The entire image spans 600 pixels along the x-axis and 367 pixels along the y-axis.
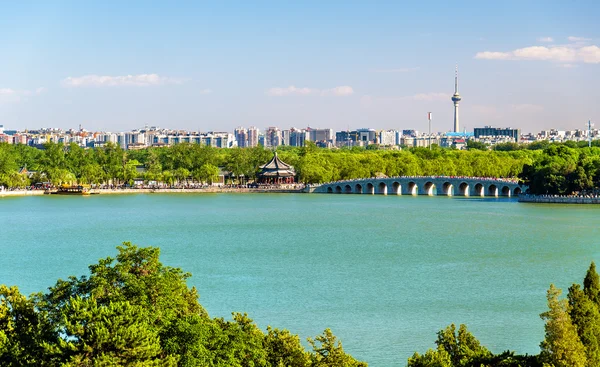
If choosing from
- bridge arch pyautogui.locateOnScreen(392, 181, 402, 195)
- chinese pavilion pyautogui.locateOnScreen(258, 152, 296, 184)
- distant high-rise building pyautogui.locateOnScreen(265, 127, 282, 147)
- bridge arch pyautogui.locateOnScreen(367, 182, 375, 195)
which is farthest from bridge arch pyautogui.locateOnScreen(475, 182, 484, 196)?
distant high-rise building pyautogui.locateOnScreen(265, 127, 282, 147)

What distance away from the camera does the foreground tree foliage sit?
1052 centimetres

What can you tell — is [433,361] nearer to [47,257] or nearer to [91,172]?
[47,257]

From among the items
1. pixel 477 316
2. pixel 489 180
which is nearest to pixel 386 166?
pixel 489 180

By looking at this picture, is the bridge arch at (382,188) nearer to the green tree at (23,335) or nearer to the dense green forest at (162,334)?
the dense green forest at (162,334)

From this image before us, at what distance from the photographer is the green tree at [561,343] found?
1156 centimetres

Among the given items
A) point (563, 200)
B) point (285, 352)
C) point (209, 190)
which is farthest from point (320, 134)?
point (285, 352)

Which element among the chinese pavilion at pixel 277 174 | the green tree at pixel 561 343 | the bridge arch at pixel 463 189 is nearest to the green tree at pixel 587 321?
the green tree at pixel 561 343

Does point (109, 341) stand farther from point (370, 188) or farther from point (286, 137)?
point (286, 137)

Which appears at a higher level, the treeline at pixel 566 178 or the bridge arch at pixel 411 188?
the treeline at pixel 566 178

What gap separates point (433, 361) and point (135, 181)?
2339 inches

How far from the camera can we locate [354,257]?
2878cm

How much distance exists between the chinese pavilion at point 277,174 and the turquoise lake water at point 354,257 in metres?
14.8

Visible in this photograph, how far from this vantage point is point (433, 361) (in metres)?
11.6

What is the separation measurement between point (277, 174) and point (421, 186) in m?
10.2
